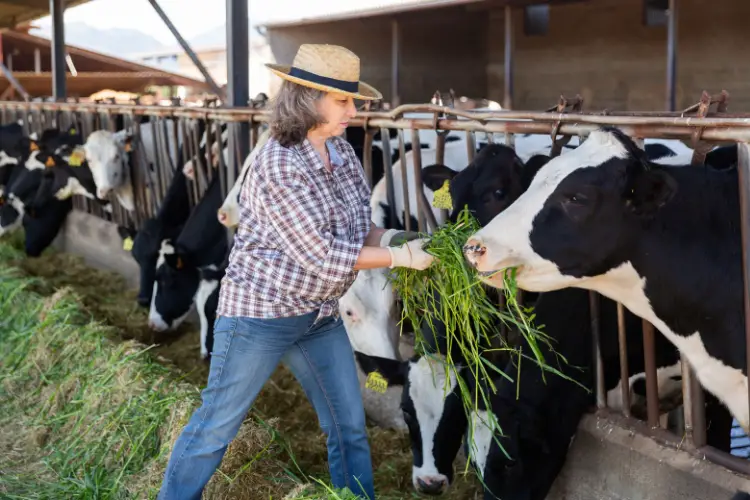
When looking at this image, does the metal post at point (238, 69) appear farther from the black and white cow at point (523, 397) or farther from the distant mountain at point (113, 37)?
the distant mountain at point (113, 37)

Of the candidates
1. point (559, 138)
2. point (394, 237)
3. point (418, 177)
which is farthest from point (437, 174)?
point (394, 237)

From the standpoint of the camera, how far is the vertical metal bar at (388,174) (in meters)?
4.92

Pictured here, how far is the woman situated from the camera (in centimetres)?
288

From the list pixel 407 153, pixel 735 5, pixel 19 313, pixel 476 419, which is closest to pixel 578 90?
pixel 735 5

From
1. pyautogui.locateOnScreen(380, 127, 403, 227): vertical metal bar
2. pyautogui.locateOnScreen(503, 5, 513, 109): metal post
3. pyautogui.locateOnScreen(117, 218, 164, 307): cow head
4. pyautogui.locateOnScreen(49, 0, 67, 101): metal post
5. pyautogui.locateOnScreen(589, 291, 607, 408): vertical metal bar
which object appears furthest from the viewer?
pyautogui.locateOnScreen(49, 0, 67, 101): metal post

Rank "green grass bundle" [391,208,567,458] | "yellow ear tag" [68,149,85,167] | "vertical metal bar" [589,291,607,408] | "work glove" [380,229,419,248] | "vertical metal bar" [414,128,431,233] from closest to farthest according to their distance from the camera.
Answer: "green grass bundle" [391,208,567,458], "work glove" [380,229,419,248], "vertical metal bar" [589,291,607,408], "vertical metal bar" [414,128,431,233], "yellow ear tag" [68,149,85,167]

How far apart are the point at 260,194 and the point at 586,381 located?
1809 millimetres

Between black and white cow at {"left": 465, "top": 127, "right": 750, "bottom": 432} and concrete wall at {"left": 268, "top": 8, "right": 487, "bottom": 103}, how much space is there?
35.2ft

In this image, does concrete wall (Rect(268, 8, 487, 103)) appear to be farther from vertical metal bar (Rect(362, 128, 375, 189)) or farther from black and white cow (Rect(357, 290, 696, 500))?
black and white cow (Rect(357, 290, 696, 500))

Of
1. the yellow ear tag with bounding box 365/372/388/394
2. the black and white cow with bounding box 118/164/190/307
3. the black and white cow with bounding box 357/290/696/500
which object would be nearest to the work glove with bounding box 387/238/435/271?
the black and white cow with bounding box 357/290/696/500

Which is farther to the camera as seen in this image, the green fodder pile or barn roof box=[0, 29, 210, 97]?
barn roof box=[0, 29, 210, 97]

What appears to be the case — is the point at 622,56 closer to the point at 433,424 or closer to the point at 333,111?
the point at 433,424

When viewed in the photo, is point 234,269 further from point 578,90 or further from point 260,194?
point 578,90

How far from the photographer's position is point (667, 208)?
9.62 ft
